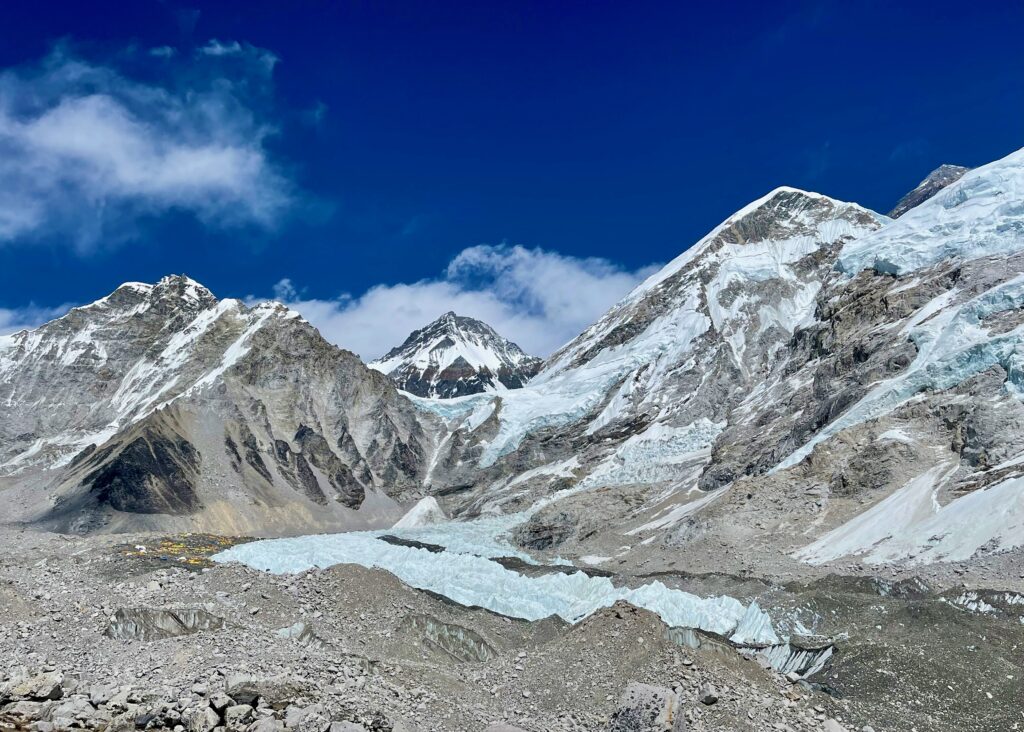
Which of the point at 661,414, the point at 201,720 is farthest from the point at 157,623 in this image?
the point at 661,414

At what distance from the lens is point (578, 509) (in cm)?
9312

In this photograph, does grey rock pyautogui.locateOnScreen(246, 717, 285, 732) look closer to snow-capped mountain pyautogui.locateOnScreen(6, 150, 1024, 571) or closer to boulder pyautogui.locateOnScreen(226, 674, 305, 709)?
boulder pyautogui.locateOnScreen(226, 674, 305, 709)

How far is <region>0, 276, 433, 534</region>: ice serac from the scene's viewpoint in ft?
369

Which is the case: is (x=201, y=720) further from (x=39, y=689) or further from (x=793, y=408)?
(x=793, y=408)

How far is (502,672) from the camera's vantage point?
22859 mm

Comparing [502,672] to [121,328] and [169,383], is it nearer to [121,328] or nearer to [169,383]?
[169,383]

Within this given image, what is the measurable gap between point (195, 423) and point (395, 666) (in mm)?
115978

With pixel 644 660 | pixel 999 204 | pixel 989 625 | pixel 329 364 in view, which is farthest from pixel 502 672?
pixel 329 364

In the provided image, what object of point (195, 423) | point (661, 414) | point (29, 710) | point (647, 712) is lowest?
point (647, 712)

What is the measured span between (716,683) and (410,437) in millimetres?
147461

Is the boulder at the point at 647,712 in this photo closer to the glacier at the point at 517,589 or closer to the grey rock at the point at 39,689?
the grey rock at the point at 39,689

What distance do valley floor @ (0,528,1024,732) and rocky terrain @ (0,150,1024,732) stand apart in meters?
0.10

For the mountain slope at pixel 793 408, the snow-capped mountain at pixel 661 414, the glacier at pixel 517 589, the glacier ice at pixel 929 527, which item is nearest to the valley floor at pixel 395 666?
the glacier at pixel 517 589

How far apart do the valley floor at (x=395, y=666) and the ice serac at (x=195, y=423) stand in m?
83.5
